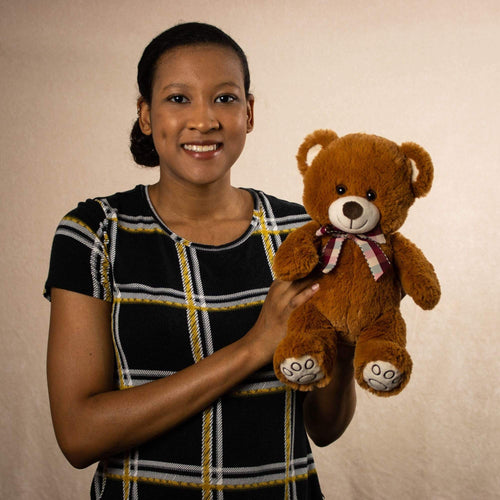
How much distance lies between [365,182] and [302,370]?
0.86 ft

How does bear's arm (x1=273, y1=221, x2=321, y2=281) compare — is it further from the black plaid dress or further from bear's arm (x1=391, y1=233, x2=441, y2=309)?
the black plaid dress

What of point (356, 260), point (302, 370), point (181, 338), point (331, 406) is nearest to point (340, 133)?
point (331, 406)

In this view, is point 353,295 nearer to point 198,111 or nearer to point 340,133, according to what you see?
point 198,111

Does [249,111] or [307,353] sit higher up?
[249,111]

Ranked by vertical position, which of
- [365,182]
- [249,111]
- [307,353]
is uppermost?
[249,111]

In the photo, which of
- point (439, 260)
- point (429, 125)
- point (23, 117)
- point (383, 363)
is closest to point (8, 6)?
point (23, 117)

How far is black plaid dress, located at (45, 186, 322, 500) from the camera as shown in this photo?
1215 mm

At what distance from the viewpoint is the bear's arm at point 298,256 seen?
1.00m

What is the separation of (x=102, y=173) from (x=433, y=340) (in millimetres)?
1141

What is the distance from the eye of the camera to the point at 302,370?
3.12ft

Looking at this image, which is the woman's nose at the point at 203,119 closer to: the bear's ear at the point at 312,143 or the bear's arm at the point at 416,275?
the bear's ear at the point at 312,143

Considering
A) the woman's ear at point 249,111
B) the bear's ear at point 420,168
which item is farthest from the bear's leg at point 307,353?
the woman's ear at point 249,111

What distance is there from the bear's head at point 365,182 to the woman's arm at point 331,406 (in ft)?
1.27

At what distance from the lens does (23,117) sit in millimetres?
2312
